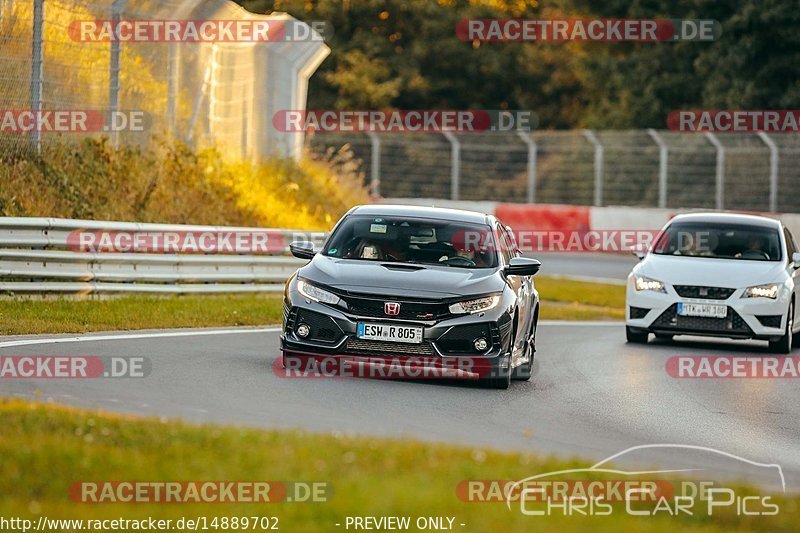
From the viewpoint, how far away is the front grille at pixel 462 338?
12.5 metres

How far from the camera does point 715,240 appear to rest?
18.9 m

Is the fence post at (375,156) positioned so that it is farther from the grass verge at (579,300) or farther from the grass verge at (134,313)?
the grass verge at (134,313)

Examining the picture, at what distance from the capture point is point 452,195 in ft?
131

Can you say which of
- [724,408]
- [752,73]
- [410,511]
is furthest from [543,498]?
[752,73]

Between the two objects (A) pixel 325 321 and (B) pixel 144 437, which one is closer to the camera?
(B) pixel 144 437

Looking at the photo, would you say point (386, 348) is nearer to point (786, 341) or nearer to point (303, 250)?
point (303, 250)

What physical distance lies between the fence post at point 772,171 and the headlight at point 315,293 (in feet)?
82.6

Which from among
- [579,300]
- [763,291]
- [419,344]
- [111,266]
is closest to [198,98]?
[579,300]

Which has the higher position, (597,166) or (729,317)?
(729,317)

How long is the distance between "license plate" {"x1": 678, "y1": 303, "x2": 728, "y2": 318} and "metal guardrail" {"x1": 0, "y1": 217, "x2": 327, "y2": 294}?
589 cm

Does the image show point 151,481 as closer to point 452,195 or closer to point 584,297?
point 584,297

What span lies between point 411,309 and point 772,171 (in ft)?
83.6

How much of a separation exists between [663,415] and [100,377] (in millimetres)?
4393

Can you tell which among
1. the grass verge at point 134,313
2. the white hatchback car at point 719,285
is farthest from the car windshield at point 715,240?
the grass verge at point 134,313
